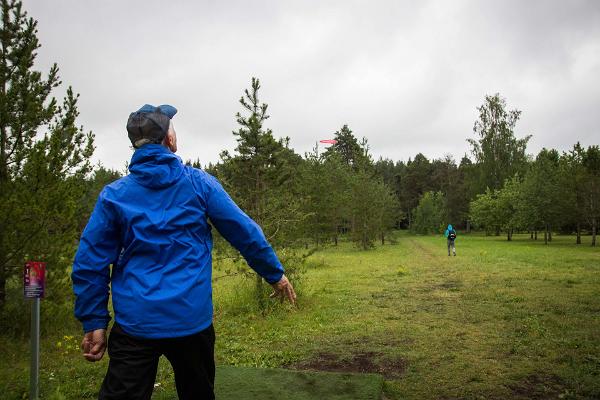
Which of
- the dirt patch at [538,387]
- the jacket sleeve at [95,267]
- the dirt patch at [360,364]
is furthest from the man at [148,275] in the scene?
the dirt patch at [538,387]

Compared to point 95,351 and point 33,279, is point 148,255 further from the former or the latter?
point 33,279

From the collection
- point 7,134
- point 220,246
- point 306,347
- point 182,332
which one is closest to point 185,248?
point 182,332

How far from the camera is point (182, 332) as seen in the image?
7.20 feet

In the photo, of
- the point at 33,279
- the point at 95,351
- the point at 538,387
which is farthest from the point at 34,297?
the point at 538,387

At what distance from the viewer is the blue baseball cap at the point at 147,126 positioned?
2.40 meters

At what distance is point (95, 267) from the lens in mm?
2195

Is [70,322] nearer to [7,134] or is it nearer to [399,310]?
[7,134]

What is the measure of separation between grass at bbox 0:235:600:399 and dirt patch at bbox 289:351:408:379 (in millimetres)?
13

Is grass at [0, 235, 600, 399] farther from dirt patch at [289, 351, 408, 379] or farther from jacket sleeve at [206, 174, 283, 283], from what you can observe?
jacket sleeve at [206, 174, 283, 283]

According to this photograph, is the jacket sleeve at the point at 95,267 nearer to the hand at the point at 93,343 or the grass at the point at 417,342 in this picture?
the hand at the point at 93,343

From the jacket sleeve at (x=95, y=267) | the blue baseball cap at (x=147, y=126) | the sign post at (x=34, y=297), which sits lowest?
the sign post at (x=34, y=297)

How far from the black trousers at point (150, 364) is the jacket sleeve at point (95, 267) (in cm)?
13

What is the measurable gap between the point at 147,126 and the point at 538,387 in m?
4.72

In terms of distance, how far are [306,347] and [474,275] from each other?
9853 millimetres
